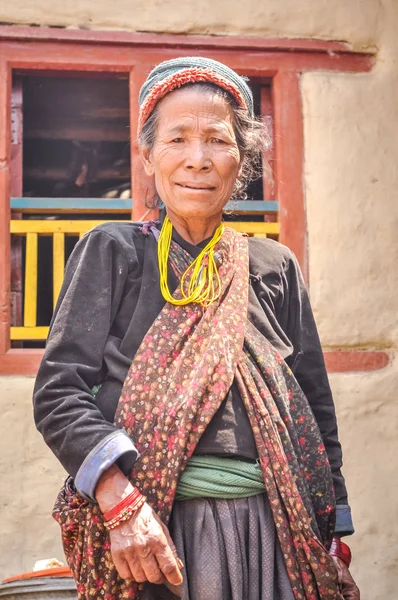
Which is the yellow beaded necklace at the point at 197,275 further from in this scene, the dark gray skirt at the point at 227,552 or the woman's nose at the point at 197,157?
the dark gray skirt at the point at 227,552

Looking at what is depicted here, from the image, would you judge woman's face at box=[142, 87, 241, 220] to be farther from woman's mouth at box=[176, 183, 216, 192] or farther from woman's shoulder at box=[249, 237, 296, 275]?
woman's shoulder at box=[249, 237, 296, 275]

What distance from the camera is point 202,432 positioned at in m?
1.97

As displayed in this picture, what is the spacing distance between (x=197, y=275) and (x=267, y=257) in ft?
0.86

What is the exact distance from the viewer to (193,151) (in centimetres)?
220

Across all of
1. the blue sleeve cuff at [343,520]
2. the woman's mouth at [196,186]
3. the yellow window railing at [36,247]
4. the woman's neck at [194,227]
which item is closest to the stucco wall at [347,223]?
the yellow window railing at [36,247]

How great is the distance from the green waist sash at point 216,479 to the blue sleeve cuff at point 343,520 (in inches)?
15.6

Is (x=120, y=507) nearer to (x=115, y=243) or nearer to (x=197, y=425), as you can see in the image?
(x=197, y=425)

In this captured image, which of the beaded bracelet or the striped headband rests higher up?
the striped headband

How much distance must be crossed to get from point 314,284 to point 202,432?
2.49 metres

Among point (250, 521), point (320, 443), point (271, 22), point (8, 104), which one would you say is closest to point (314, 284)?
point (271, 22)

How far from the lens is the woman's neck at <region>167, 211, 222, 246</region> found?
2283 millimetres

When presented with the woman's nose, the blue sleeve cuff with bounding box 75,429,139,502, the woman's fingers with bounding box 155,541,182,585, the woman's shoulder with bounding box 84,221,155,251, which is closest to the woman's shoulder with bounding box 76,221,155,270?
the woman's shoulder with bounding box 84,221,155,251

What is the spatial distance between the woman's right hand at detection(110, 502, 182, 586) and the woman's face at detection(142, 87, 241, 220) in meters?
0.78

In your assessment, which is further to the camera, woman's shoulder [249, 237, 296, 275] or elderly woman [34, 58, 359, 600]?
woman's shoulder [249, 237, 296, 275]
